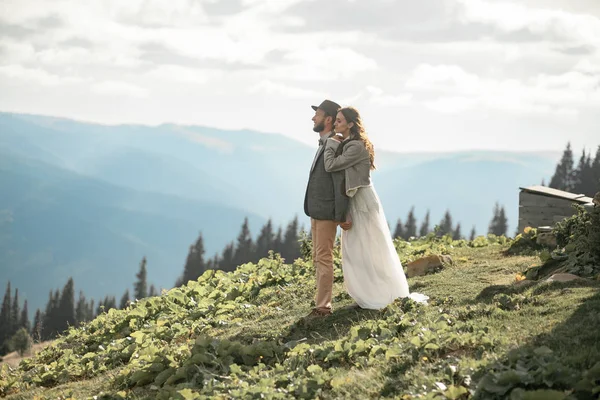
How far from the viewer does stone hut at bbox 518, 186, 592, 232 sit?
1942 centimetres

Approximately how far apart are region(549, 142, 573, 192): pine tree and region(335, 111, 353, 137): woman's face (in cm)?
8260

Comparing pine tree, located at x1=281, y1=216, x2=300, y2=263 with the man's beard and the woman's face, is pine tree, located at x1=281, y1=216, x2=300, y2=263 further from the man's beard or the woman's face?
the woman's face

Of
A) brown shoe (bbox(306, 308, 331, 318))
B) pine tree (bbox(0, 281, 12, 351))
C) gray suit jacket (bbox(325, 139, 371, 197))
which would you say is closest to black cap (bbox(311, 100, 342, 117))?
gray suit jacket (bbox(325, 139, 371, 197))

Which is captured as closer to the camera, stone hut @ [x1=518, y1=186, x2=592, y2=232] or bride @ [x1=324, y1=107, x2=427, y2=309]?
bride @ [x1=324, y1=107, x2=427, y2=309]

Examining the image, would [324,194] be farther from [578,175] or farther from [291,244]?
[291,244]

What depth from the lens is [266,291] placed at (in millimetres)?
14289

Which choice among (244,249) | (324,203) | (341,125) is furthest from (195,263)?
(341,125)

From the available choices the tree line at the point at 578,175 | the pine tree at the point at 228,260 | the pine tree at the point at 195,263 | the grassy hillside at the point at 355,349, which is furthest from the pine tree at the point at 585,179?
the grassy hillside at the point at 355,349

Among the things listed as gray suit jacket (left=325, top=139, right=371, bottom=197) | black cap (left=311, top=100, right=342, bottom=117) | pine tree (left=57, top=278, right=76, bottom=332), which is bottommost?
pine tree (left=57, top=278, right=76, bottom=332)

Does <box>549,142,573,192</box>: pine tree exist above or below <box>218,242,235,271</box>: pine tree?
above

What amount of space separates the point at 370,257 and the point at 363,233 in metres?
0.38

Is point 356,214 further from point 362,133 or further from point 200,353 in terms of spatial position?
point 200,353

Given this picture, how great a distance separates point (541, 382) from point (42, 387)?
7246mm

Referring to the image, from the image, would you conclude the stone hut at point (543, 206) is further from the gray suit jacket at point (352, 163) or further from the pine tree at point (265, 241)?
the pine tree at point (265, 241)
